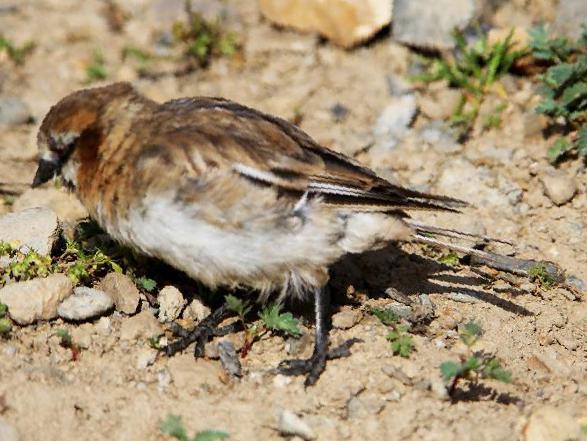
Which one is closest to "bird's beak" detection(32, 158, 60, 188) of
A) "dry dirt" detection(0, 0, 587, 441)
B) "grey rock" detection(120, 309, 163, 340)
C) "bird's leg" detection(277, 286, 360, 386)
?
"dry dirt" detection(0, 0, 587, 441)

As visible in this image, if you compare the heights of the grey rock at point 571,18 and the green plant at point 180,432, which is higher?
the grey rock at point 571,18

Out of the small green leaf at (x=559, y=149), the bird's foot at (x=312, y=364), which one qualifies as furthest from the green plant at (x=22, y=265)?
the small green leaf at (x=559, y=149)

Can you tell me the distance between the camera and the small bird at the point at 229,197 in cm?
569

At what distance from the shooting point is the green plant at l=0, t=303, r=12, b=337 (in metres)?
5.84

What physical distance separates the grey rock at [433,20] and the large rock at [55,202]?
3458 mm

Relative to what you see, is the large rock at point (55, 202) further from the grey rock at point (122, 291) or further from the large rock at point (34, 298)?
the large rock at point (34, 298)

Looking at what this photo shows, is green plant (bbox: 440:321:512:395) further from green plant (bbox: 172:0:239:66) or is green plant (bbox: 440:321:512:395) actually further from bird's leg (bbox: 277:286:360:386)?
green plant (bbox: 172:0:239:66)

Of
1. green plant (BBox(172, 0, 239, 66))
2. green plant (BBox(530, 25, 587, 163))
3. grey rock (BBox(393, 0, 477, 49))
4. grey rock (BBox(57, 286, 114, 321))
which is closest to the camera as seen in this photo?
grey rock (BBox(57, 286, 114, 321))

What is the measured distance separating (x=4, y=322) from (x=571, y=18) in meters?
5.52

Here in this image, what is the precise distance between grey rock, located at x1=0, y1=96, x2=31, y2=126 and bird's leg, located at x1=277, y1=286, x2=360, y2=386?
3.72 m

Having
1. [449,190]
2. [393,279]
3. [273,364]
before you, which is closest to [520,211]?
[449,190]

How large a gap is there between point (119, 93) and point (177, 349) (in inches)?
71.5

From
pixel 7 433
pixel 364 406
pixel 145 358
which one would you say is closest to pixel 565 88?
pixel 364 406

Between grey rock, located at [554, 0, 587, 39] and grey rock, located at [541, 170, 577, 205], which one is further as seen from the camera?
grey rock, located at [554, 0, 587, 39]
